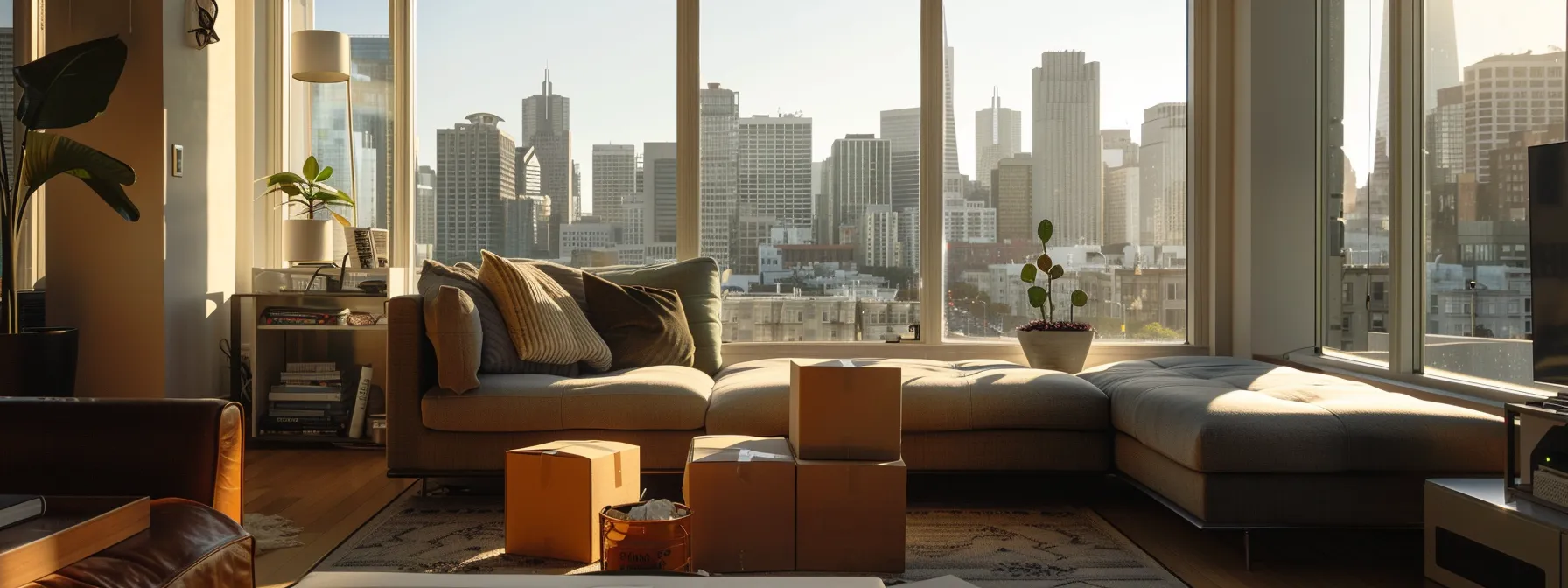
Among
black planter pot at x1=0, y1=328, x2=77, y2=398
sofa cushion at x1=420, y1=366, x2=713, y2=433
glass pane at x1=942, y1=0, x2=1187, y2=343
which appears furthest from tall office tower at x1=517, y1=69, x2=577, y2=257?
black planter pot at x1=0, y1=328, x2=77, y2=398

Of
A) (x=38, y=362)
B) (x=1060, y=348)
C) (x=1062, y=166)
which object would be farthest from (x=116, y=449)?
(x=1062, y=166)

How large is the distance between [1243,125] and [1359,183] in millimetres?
655

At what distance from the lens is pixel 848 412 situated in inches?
103

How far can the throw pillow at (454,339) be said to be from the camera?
10.7 feet

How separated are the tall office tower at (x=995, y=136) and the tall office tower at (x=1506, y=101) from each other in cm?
188

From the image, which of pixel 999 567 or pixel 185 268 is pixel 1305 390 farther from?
pixel 185 268

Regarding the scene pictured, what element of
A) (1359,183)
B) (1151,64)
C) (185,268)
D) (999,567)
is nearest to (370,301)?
(185,268)

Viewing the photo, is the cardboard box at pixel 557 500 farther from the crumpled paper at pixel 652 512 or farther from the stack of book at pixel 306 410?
the stack of book at pixel 306 410

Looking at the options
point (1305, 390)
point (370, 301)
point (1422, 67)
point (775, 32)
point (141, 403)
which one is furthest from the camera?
point (775, 32)

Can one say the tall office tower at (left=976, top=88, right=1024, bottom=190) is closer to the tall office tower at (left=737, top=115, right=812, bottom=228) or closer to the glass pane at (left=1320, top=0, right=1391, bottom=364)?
the tall office tower at (left=737, top=115, right=812, bottom=228)

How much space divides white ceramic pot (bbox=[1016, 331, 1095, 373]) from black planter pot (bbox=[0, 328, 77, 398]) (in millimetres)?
3676

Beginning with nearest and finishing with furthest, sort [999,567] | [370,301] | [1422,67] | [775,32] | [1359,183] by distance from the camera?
[999,567]
[1422,67]
[1359,183]
[370,301]
[775,32]

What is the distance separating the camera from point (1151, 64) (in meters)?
4.90

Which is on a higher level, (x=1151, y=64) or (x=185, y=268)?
(x=1151, y=64)
